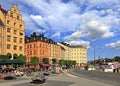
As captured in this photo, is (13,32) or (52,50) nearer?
(13,32)

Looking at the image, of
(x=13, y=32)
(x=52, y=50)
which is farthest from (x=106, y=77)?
(x=52, y=50)

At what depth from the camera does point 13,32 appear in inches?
3536

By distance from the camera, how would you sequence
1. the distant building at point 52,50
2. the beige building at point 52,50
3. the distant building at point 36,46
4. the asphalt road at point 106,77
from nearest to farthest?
the asphalt road at point 106,77 → the distant building at point 36,46 → the beige building at point 52,50 → the distant building at point 52,50

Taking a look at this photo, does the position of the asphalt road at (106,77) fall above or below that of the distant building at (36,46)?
below

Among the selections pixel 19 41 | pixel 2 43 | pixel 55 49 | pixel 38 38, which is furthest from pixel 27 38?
pixel 2 43

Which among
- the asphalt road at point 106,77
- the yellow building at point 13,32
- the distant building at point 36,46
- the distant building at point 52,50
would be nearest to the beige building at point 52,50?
the distant building at point 52,50

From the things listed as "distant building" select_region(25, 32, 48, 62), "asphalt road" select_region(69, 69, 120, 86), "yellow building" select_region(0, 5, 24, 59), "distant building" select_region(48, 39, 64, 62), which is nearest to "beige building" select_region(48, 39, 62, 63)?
"distant building" select_region(48, 39, 64, 62)

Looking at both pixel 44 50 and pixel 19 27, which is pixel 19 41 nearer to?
pixel 19 27

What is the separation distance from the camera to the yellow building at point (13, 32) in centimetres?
8575

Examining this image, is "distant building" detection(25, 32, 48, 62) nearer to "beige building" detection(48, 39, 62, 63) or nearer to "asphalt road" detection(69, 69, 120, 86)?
"beige building" detection(48, 39, 62, 63)

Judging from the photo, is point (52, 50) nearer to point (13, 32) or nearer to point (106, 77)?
point (13, 32)

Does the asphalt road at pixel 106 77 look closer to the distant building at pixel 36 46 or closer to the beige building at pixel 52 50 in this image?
the distant building at pixel 36 46

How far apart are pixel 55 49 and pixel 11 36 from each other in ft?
227

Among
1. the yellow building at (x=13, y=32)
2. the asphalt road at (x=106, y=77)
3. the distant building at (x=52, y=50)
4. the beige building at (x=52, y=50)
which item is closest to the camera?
the asphalt road at (x=106, y=77)
